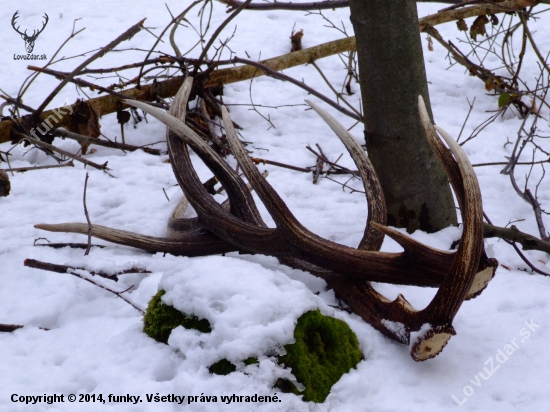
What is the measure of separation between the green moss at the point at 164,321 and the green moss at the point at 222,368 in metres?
0.14

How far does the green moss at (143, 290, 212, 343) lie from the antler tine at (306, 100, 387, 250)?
0.79 meters

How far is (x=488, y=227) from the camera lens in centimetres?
272

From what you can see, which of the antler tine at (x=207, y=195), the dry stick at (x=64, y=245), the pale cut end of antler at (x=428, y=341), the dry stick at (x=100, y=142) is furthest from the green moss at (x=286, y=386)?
the dry stick at (x=100, y=142)

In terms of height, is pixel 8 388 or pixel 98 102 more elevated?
pixel 98 102

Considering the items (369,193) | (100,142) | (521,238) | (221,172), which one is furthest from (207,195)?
(100,142)

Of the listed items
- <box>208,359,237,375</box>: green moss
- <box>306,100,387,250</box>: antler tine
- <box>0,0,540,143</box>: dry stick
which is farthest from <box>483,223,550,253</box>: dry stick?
<box>0,0,540,143</box>: dry stick

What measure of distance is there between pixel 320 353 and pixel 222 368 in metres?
0.34

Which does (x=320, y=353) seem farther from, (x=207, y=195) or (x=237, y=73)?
(x=237, y=73)

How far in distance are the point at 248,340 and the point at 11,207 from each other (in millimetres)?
2272

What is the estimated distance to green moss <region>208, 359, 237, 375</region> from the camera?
174 centimetres

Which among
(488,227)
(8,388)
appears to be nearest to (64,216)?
(8,388)

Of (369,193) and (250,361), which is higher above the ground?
(369,193)

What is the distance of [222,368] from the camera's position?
174 centimetres

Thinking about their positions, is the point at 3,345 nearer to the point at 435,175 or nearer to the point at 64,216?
the point at 64,216
